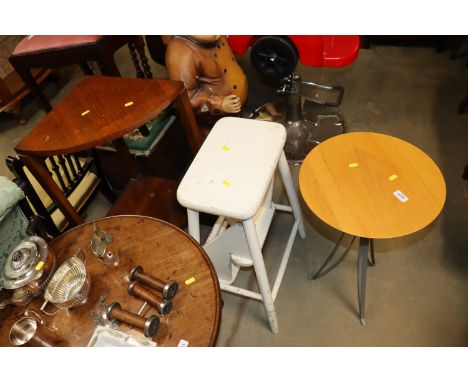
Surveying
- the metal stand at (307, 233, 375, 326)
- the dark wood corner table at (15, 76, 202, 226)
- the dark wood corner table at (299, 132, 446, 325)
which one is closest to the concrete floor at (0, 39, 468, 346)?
the metal stand at (307, 233, 375, 326)

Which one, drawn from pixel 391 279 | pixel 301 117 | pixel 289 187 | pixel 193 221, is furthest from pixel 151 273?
pixel 301 117

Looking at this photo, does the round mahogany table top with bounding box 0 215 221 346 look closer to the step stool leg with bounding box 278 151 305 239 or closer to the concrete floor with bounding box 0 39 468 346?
the step stool leg with bounding box 278 151 305 239

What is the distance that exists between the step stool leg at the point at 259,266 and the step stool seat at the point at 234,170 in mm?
84

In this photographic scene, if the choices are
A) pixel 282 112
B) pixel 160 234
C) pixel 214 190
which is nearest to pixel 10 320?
pixel 160 234

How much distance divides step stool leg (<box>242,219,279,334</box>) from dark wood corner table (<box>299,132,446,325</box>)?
26 centimetres

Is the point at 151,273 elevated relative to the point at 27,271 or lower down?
lower down

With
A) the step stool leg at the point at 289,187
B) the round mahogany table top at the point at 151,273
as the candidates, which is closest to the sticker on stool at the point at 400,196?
the step stool leg at the point at 289,187

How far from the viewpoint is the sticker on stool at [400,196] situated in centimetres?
150

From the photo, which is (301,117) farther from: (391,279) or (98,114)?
(98,114)

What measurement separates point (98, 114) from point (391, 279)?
1.53 metres

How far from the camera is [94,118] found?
1.52 meters

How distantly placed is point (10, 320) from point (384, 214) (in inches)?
50.8

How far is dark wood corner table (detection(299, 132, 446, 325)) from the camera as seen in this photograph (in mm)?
1446
